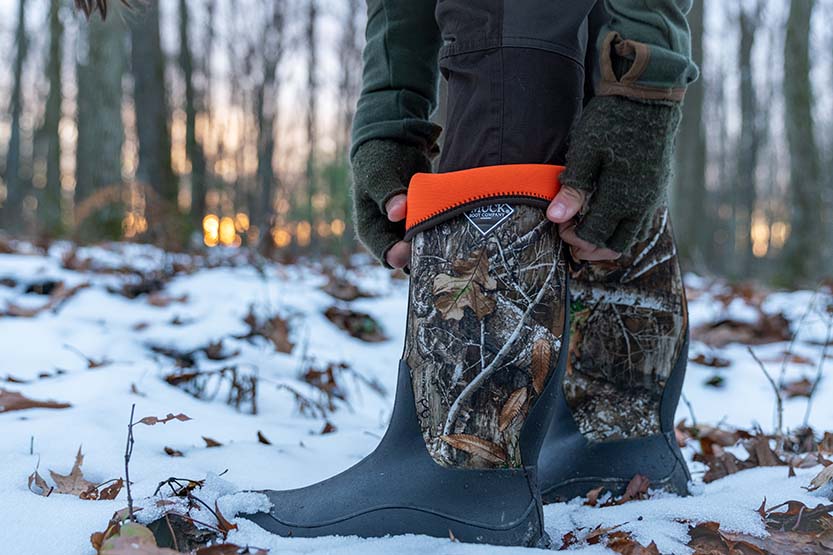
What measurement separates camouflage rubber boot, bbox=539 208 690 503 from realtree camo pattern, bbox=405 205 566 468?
1.14 feet

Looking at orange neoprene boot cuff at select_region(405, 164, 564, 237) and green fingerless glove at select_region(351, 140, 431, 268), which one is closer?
orange neoprene boot cuff at select_region(405, 164, 564, 237)

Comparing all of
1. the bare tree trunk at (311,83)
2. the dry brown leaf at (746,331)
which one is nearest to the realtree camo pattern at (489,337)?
the dry brown leaf at (746,331)

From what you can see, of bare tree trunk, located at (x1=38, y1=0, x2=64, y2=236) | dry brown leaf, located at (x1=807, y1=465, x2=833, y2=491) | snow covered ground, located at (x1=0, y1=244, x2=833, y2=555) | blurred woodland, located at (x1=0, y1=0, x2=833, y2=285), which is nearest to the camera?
snow covered ground, located at (x1=0, y1=244, x2=833, y2=555)

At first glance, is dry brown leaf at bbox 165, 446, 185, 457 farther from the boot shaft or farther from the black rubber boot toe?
the black rubber boot toe

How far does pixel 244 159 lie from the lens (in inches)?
897

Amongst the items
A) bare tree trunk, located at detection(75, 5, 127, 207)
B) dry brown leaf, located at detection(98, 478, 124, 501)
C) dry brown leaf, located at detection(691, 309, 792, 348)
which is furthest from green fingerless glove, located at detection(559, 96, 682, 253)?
bare tree trunk, located at detection(75, 5, 127, 207)

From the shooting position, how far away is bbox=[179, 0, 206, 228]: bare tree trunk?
1152cm

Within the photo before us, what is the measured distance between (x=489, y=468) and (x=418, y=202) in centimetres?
47

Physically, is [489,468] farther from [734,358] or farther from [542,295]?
[734,358]

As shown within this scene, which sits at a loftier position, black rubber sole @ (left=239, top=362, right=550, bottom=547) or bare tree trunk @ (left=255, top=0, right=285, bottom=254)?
bare tree trunk @ (left=255, top=0, right=285, bottom=254)

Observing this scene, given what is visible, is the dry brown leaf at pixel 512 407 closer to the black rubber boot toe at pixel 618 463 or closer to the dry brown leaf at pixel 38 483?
the black rubber boot toe at pixel 618 463

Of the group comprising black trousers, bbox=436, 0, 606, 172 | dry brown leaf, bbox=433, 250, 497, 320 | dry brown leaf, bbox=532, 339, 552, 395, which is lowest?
dry brown leaf, bbox=532, 339, 552, 395

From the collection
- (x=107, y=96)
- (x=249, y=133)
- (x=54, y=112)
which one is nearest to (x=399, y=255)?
(x=107, y=96)

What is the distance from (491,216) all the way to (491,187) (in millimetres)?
49
